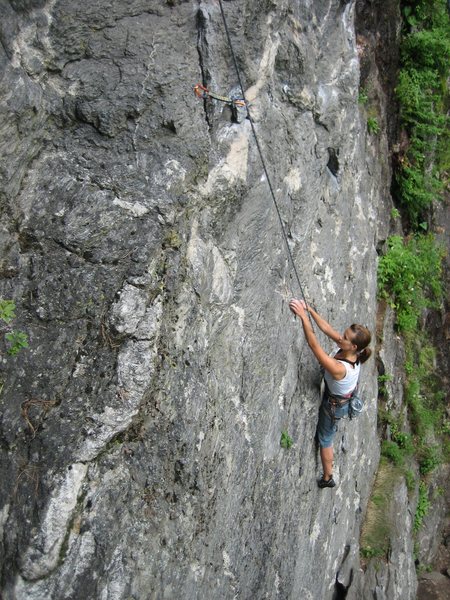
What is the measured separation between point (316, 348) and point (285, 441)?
975 millimetres

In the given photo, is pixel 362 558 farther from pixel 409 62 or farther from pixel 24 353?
pixel 409 62

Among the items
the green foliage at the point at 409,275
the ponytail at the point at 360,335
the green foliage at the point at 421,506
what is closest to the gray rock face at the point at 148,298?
the ponytail at the point at 360,335

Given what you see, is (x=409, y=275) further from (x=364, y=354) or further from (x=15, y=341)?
(x=15, y=341)

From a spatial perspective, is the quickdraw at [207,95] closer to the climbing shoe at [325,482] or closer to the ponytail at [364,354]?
the ponytail at [364,354]

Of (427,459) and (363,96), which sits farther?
(427,459)

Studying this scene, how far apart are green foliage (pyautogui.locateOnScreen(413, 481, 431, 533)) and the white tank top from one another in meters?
5.01

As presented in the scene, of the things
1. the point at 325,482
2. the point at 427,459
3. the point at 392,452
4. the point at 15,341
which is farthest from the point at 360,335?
the point at 427,459

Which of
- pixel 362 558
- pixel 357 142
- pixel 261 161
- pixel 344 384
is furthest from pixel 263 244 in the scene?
pixel 362 558

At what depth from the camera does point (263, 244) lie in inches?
204

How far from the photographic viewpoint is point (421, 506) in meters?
9.66

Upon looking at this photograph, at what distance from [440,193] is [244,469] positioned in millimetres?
7499

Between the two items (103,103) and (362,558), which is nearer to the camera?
(103,103)

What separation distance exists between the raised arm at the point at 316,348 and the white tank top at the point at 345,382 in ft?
0.26

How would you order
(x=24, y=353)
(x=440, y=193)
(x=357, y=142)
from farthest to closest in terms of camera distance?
(x=440, y=193) < (x=357, y=142) < (x=24, y=353)
